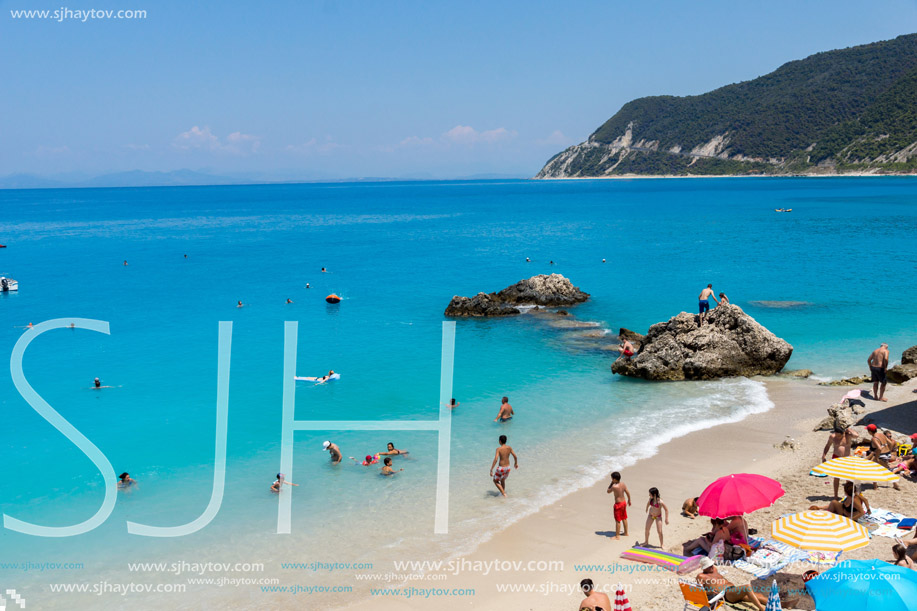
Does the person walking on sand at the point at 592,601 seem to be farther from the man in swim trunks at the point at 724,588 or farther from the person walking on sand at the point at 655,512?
the person walking on sand at the point at 655,512

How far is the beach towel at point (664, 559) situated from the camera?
12102 mm

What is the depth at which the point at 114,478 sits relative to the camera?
18.6 metres

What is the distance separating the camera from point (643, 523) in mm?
14500

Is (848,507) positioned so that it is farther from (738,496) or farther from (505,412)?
(505,412)

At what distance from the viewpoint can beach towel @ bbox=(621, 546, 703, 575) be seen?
12.1 m

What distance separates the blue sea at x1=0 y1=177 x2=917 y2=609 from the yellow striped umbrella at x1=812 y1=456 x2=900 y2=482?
5.90 m

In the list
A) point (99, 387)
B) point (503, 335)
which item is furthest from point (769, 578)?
point (99, 387)

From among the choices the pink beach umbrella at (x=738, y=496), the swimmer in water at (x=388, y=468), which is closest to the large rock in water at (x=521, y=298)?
the swimmer in water at (x=388, y=468)

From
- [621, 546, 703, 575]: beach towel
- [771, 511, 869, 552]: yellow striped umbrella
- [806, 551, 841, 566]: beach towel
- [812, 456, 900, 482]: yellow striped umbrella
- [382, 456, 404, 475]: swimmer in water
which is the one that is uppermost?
[812, 456, 900, 482]: yellow striped umbrella

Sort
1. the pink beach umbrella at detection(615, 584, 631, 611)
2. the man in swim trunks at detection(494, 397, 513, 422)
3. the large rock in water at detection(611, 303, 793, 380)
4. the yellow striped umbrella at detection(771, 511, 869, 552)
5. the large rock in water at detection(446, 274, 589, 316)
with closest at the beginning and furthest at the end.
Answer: the pink beach umbrella at detection(615, 584, 631, 611) → the yellow striped umbrella at detection(771, 511, 869, 552) → the man in swim trunks at detection(494, 397, 513, 422) → the large rock in water at detection(611, 303, 793, 380) → the large rock in water at detection(446, 274, 589, 316)

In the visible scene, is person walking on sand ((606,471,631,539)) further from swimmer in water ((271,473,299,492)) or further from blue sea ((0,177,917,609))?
swimmer in water ((271,473,299,492))

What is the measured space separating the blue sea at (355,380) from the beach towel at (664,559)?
3.22 m

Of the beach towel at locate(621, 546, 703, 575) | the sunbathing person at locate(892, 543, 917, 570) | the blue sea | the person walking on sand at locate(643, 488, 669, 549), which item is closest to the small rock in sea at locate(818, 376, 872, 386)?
the blue sea

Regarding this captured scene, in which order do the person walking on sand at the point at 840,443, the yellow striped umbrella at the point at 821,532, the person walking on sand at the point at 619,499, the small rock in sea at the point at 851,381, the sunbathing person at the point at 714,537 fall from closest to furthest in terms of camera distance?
the yellow striped umbrella at the point at 821,532, the sunbathing person at the point at 714,537, the person walking on sand at the point at 619,499, the person walking on sand at the point at 840,443, the small rock in sea at the point at 851,381
